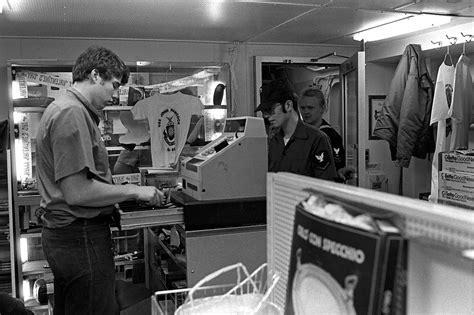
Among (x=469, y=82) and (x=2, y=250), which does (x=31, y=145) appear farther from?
(x=469, y=82)

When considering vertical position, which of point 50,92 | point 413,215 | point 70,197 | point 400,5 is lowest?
point 70,197

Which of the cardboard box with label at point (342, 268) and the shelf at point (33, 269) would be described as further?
the shelf at point (33, 269)

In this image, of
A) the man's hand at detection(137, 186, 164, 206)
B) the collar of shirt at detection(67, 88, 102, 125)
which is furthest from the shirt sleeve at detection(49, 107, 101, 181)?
the man's hand at detection(137, 186, 164, 206)

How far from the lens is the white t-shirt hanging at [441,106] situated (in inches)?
148

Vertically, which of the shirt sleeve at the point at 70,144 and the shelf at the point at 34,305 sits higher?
the shirt sleeve at the point at 70,144

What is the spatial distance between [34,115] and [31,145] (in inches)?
10.0

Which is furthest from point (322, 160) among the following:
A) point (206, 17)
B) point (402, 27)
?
point (402, 27)

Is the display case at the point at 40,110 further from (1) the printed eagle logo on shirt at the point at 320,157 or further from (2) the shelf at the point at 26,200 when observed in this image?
(1) the printed eagle logo on shirt at the point at 320,157

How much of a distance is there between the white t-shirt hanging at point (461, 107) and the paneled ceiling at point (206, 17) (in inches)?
15.9

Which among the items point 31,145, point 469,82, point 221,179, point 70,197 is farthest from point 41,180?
point 469,82

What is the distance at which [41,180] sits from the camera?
2.13 meters

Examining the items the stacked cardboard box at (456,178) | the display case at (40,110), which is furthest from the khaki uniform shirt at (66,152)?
the stacked cardboard box at (456,178)

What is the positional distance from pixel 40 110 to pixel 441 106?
3.14m

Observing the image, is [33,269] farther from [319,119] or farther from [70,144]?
[319,119]
